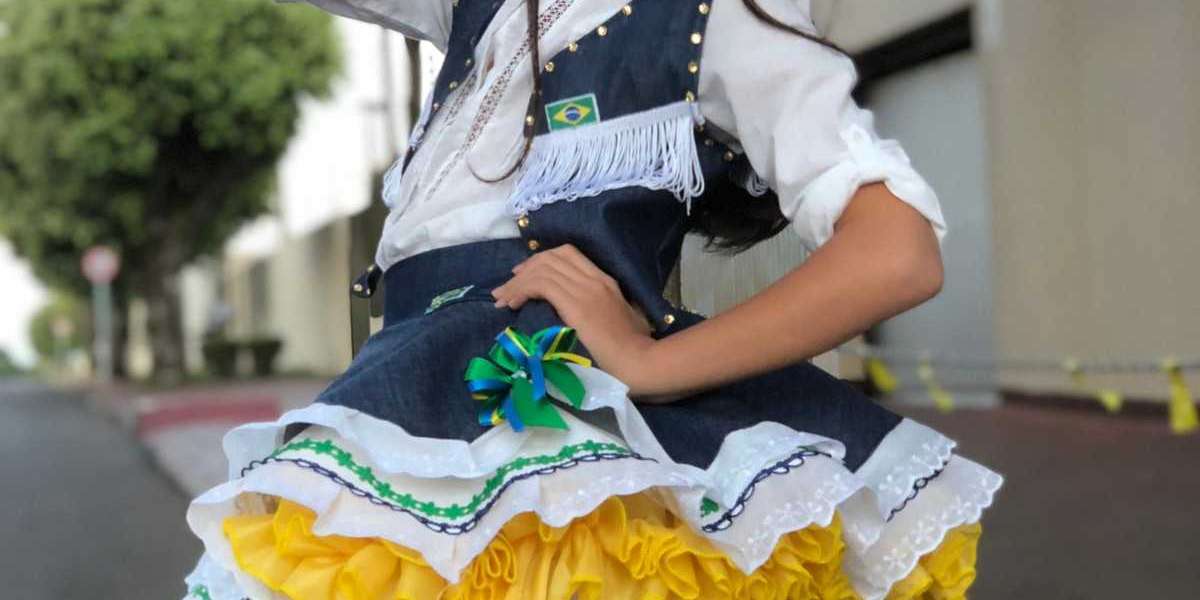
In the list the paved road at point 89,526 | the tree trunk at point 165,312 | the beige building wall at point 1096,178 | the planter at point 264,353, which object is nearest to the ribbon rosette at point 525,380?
the paved road at point 89,526

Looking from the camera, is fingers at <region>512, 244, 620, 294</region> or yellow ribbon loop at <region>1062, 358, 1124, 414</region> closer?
fingers at <region>512, 244, 620, 294</region>

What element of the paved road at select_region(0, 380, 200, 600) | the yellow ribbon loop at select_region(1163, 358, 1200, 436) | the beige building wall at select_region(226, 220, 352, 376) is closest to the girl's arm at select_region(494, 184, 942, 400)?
the paved road at select_region(0, 380, 200, 600)

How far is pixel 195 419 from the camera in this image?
502 inches

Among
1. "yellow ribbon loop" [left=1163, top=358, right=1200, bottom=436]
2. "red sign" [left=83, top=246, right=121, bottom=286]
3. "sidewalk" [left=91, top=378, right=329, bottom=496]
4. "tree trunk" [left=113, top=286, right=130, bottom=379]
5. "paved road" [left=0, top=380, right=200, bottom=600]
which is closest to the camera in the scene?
"paved road" [left=0, top=380, right=200, bottom=600]

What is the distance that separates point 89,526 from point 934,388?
504cm

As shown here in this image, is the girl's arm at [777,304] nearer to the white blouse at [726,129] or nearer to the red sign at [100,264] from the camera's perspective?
the white blouse at [726,129]

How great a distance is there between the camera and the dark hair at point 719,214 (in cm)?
134

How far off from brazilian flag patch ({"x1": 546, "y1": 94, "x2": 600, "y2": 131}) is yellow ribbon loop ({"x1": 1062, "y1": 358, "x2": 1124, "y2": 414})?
684 centimetres

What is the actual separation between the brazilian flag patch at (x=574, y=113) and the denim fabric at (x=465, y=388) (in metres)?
0.11

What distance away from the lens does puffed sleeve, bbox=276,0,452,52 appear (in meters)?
1.58

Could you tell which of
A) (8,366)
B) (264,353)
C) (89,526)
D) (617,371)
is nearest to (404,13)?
(617,371)

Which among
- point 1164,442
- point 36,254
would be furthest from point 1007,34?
point 36,254

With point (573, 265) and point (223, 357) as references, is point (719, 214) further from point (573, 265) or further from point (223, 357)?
point (223, 357)

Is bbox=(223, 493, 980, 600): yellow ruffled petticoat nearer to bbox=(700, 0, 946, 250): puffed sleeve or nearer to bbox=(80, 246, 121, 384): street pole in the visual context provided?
bbox=(700, 0, 946, 250): puffed sleeve
